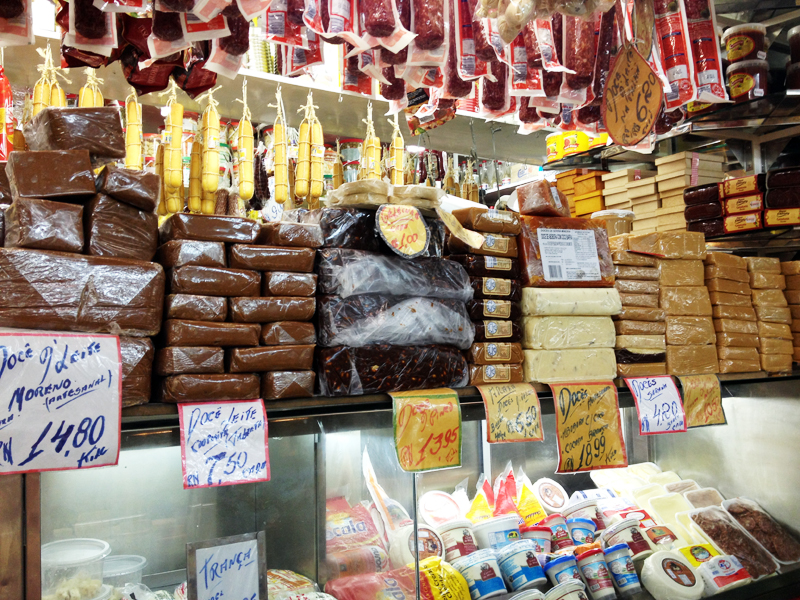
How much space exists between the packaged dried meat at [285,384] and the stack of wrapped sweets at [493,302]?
526mm

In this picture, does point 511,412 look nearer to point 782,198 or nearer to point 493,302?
point 493,302

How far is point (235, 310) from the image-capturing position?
4.72ft

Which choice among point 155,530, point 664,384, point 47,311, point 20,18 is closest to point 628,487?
point 664,384


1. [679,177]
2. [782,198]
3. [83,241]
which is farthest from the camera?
[679,177]

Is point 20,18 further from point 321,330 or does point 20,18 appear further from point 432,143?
point 432,143

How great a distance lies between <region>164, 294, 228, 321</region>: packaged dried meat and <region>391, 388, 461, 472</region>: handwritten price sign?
50 centimetres

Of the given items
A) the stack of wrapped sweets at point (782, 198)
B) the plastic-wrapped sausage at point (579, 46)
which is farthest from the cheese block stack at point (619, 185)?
the plastic-wrapped sausage at point (579, 46)

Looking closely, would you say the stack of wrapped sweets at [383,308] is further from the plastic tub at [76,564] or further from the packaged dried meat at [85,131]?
the plastic tub at [76,564]

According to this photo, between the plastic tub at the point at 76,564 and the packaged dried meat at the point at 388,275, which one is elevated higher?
the packaged dried meat at the point at 388,275

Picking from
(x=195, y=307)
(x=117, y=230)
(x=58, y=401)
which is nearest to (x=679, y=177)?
(x=195, y=307)

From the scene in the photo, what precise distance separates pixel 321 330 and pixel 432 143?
8.98 ft

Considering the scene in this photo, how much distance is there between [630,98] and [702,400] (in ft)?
3.43

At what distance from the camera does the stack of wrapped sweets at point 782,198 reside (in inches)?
107

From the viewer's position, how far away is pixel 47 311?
1.22 meters
